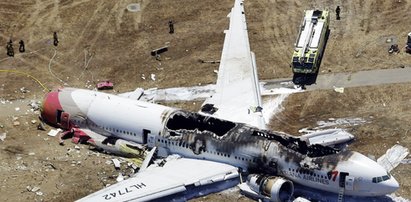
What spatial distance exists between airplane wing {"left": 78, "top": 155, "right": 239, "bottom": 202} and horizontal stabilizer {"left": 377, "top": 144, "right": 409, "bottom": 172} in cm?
1114

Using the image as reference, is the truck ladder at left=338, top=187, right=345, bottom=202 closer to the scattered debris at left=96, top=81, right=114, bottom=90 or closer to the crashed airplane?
the crashed airplane

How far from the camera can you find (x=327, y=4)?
3086 inches

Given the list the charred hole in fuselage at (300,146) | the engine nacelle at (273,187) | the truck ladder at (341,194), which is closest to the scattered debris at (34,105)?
the charred hole in fuselage at (300,146)

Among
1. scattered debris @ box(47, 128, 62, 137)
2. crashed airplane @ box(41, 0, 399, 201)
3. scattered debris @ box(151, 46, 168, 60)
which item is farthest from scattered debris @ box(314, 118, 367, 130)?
scattered debris @ box(47, 128, 62, 137)

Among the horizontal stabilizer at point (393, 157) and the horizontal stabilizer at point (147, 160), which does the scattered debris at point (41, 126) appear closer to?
the horizontal stabilizer at point (147, 160)

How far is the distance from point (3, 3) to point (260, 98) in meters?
33.7

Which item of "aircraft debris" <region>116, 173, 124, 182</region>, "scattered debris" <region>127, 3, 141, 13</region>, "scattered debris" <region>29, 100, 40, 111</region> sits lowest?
"aircraft debris" <region>116, 173, 124, 182</region>

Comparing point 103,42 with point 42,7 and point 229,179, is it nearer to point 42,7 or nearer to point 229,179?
point 42,7

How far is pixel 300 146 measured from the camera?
→ 51969 millimetres

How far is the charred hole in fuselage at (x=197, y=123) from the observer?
54.6 metres

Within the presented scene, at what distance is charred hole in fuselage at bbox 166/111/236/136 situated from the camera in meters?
54.6

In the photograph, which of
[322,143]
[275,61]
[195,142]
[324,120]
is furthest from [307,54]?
[195,142]

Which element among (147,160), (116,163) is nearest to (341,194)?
(147,160)

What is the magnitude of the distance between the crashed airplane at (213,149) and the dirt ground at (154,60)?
6.27 feet
